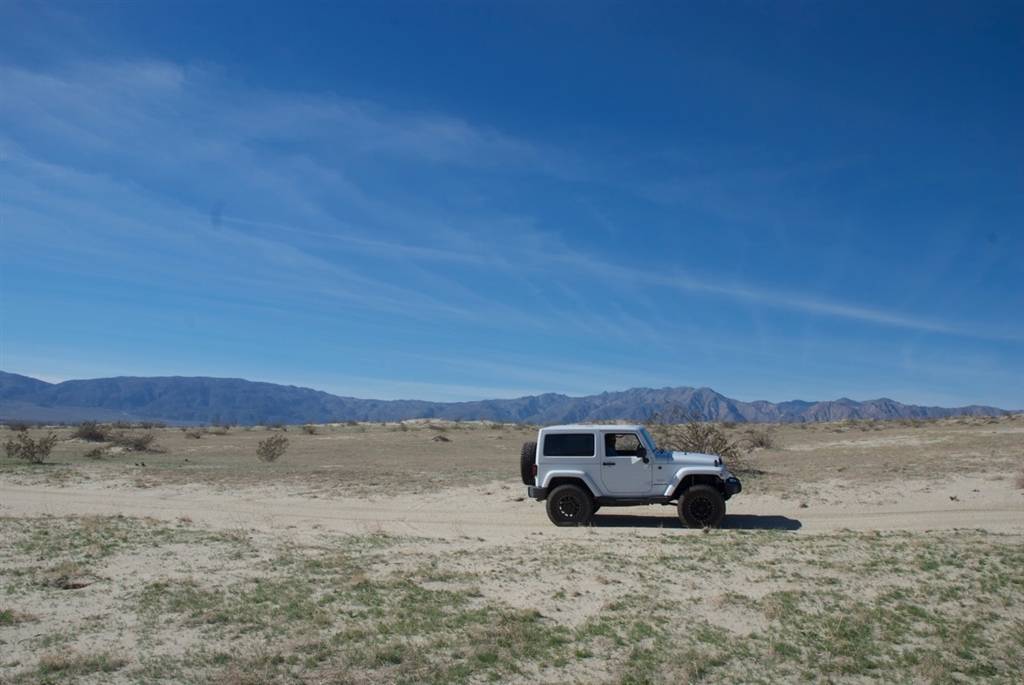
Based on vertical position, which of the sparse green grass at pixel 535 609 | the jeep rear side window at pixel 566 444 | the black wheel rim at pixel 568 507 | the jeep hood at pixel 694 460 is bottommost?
the sparse green grass at pixel 535 609

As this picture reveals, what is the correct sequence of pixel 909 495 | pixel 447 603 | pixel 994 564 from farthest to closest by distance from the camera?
pixel 909 495 < pixel 994 564 < pixel 447 603

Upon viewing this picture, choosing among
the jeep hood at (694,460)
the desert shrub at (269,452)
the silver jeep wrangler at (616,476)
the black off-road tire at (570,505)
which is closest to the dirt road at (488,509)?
the black off-road tire at (570,505)

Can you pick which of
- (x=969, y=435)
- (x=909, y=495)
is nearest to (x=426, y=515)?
(x=909, y=495)

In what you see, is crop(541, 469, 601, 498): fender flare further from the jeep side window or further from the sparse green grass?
the sparse green grass

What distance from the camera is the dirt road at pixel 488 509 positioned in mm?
17109

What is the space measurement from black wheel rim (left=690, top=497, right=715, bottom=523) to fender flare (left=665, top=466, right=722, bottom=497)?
51 centimetres

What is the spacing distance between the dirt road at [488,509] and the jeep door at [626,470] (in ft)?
2.90

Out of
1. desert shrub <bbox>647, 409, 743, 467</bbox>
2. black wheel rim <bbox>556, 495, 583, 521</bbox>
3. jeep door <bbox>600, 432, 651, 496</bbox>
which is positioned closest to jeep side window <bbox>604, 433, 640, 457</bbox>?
jeep door <bbox>600, 432, 651, 496</bbox>

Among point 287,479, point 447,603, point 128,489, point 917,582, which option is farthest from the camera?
point 287,479

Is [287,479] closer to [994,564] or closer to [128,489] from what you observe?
[128,489]

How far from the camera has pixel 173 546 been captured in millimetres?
13688

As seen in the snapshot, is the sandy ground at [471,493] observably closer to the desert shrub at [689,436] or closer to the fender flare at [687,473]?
the fender flare at [687,473]

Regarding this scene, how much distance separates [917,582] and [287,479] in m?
20.2

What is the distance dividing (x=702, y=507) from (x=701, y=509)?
50 millimetres
